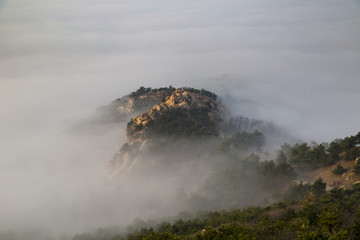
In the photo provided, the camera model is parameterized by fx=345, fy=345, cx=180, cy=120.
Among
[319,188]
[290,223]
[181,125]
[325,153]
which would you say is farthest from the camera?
[181,125]

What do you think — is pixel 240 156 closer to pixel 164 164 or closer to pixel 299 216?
pixel 164 164

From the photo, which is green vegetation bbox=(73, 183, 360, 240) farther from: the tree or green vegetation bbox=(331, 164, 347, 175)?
green vegetation bbox=(331, 164, 347, 175)

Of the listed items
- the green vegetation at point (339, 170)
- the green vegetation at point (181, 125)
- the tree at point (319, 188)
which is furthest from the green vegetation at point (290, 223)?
the green vegetation at point (181, 125)

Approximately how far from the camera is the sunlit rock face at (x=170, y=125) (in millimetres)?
71625

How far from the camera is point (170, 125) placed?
71938mm

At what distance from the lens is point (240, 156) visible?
64.0 meters

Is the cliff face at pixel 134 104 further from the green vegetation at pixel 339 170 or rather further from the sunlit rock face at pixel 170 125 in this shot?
the green vegetation at pixel 339 170

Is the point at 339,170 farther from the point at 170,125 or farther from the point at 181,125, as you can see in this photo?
the point at 170,125

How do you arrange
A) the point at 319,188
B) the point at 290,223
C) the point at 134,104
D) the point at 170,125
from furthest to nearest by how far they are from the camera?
the point at 134,104
the point at 170,125
the point at 319,188
the point at 290,223

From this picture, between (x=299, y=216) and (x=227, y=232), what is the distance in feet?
32.5

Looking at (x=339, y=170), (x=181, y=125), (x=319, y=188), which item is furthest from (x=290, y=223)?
(x=181, y=125)

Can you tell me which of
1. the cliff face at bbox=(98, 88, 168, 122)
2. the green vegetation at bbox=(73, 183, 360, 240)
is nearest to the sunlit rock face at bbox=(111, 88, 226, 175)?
the cliff face at bbox=(98, 88, 168, 122)

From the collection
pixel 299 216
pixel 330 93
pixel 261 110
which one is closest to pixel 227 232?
pixel 299 216

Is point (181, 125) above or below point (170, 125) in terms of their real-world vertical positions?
below
